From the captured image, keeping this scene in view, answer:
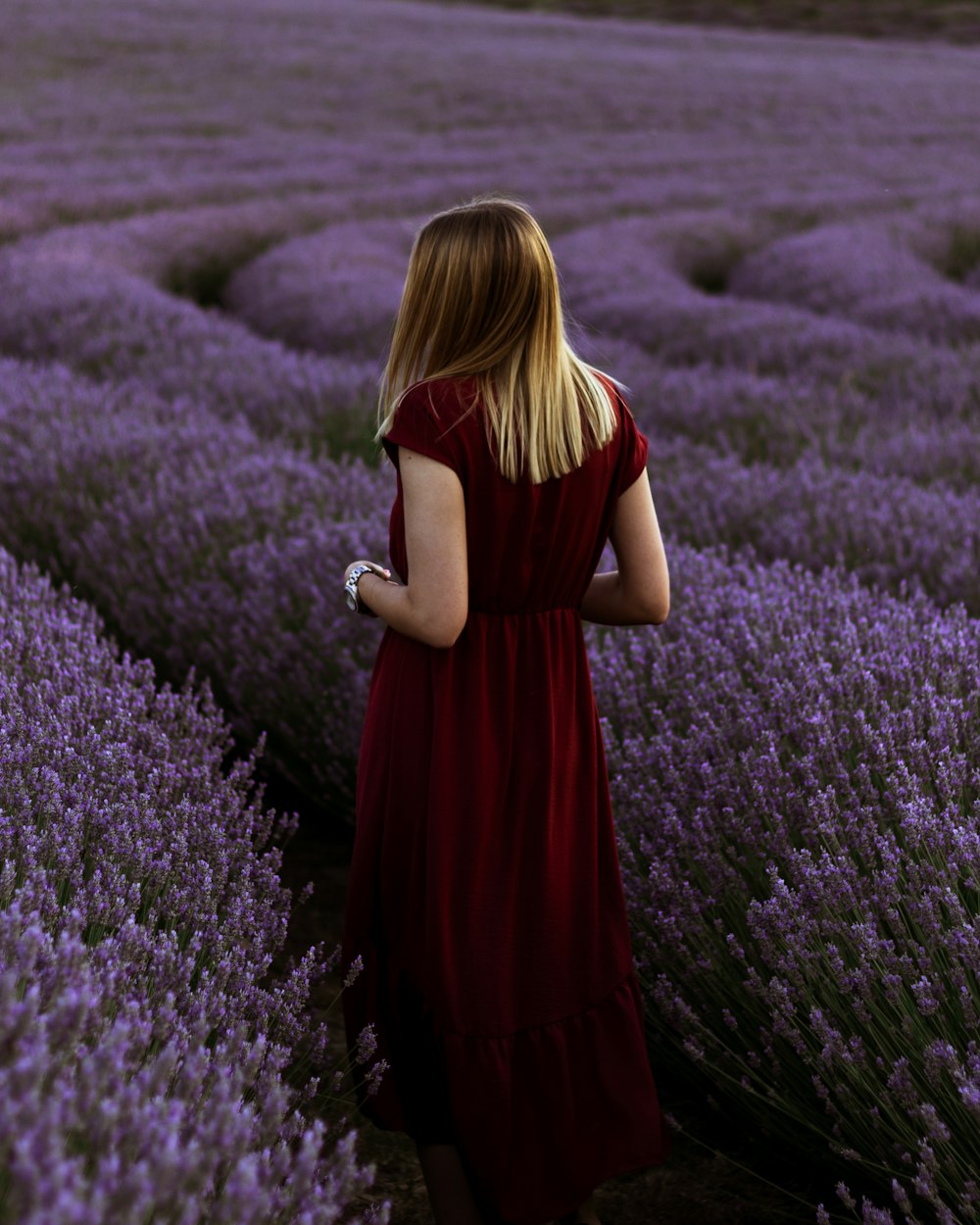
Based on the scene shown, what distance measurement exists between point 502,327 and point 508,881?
780 mm

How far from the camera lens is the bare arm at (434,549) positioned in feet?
5.26


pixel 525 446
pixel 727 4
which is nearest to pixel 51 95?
pixel 525 446

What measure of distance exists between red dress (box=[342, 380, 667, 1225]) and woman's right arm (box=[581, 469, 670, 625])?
33 millimetres

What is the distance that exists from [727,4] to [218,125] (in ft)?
81.4

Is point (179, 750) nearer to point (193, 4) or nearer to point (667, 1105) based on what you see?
point (667, 1105)

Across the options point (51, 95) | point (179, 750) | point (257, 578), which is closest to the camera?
point (179, 750)

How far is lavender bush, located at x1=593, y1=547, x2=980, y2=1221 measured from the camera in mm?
1561

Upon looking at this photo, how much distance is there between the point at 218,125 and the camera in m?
15.4

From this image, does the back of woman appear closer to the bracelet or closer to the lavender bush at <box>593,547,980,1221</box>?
the bracelet

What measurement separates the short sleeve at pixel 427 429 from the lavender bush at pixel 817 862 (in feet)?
2.42

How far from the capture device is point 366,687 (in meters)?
2.71

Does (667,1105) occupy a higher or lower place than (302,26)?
lower

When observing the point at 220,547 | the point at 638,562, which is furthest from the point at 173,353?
the point at 638,562

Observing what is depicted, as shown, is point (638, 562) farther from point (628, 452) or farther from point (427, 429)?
point (427, 429)
